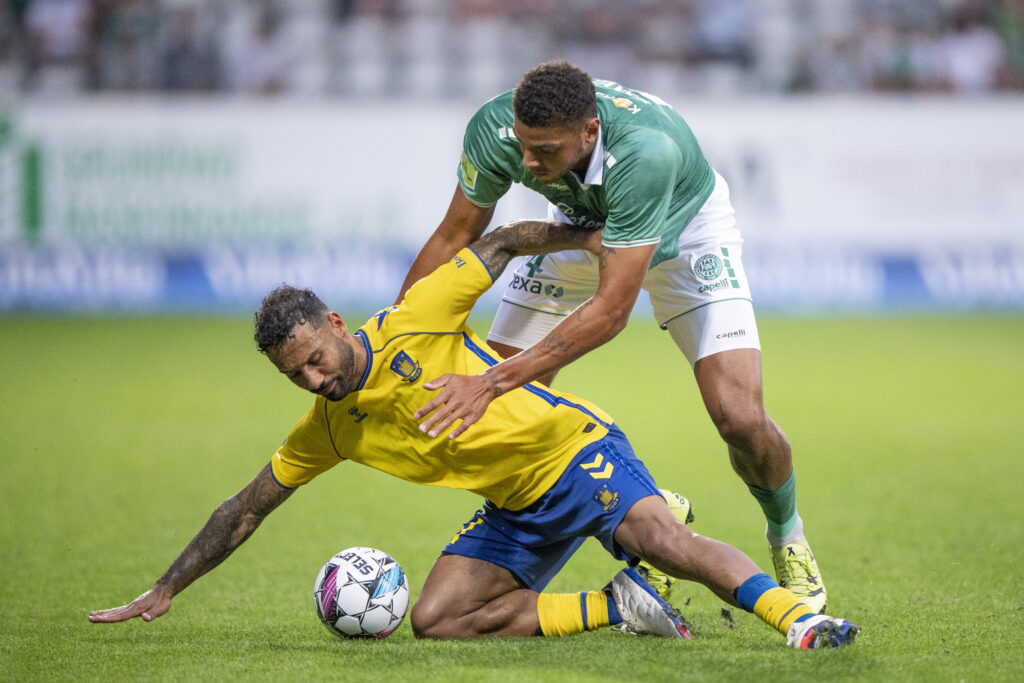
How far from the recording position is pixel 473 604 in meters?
4.95

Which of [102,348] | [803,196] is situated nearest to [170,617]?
[102,348]

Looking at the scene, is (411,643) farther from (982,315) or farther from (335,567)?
(982,315)

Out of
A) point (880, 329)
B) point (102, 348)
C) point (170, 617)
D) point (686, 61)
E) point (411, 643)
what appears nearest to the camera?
point (411, 643)

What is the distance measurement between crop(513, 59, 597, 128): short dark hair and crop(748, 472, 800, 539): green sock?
6.42ft

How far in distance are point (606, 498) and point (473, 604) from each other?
0.77 metres

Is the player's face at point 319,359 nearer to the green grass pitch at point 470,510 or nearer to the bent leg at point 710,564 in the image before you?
the green grass pitch at point 470,510

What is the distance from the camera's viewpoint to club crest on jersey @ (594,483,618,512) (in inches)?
182

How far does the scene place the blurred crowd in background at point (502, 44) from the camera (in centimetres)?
1781

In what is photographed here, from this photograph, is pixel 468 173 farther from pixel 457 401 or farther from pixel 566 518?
pixel 566 518

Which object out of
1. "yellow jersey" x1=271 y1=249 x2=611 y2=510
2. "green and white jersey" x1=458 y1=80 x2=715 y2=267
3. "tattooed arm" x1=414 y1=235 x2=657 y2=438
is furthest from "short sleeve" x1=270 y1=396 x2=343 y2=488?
"green and white jersey" x1=458 y1=80 x2=715 y2=267

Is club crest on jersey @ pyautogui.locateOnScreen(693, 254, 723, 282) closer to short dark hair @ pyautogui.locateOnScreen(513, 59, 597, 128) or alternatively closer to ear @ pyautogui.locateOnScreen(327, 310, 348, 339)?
short dark hair @ pyautogui.locateOnScreen(513, 59, 597, 128)

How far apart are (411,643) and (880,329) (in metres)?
12.3

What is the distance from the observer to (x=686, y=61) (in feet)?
62.0

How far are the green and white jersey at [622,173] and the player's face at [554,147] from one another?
0.37ft
